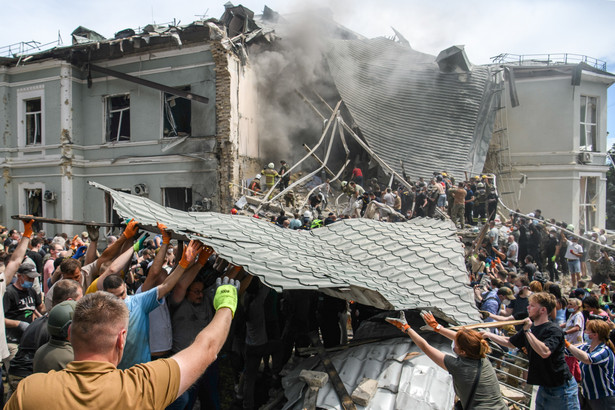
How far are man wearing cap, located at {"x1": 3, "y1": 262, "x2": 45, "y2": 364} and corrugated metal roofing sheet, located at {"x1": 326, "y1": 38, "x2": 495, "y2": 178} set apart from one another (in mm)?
12631

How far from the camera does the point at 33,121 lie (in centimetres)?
1666

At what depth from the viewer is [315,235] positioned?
5.61m

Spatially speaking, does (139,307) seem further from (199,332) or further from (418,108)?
(418,108)

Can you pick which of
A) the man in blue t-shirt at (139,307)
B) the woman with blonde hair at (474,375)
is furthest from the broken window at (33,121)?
the woman with blonde hair at (474,375)

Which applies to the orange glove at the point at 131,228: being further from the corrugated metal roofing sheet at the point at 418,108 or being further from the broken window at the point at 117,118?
the broken window at the point at 117,118

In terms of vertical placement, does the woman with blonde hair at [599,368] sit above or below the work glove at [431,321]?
below

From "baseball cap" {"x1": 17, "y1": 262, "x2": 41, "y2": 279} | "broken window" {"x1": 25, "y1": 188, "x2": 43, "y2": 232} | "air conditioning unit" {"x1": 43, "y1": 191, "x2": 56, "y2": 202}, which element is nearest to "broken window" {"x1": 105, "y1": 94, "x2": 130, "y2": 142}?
"air conditioning unit" {"x1": 43, "y1": 191, "x2": 56, "y2": 202}

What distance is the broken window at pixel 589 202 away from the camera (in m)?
18.3

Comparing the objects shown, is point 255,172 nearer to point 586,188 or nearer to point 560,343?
point 560,343

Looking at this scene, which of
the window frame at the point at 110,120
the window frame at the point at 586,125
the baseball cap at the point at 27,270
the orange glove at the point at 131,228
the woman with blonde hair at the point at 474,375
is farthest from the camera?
the window frame at the point at 586,125

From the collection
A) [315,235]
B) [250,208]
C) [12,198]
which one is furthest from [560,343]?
[12,198]

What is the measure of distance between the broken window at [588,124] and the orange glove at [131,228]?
66.7ft

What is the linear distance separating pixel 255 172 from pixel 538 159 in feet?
42.5

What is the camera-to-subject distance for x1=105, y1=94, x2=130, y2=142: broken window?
1608 cm
